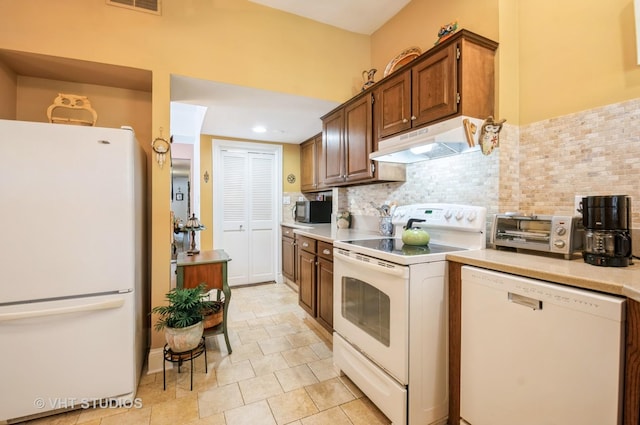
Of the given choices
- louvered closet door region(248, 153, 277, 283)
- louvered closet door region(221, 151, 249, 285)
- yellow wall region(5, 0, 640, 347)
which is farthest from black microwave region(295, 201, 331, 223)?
yellow wall region(5, 0, 640, 347)

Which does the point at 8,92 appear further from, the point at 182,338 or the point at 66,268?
the point at 182,338

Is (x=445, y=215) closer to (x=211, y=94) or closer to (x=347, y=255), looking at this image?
(x=347, y=255)

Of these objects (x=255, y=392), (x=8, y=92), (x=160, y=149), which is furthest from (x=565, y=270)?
(x=8, y=92)

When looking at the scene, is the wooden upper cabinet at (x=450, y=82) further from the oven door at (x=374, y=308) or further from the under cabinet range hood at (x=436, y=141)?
the oven door at (x=374, y=308)

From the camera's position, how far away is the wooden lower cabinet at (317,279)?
236 centimetres

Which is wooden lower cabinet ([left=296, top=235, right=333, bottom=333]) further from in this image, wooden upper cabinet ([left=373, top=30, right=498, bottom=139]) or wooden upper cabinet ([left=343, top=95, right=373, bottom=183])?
wooden upper cabinet ([left=373, top=30, right=498, bottom=139])

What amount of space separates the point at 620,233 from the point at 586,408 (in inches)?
27.2

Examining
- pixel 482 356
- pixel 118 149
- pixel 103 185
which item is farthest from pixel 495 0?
pixel 103 185

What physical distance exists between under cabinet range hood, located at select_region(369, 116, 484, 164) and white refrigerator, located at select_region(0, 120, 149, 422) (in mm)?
1726

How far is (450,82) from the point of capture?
67.3 inches

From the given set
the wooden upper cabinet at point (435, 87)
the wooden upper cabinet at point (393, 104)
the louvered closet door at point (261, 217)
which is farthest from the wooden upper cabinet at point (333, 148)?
the louvered closet door at point (261, 217)

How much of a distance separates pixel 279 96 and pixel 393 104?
3.49ft

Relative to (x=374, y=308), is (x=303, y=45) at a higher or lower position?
higher

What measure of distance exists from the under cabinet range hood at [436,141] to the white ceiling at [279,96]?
1049 millimetres
